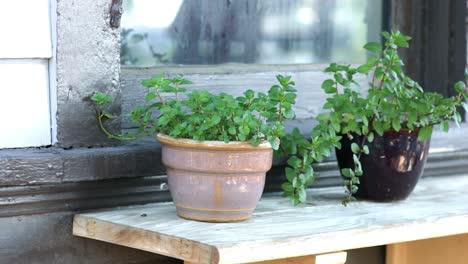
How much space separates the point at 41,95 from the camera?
205 centimetres

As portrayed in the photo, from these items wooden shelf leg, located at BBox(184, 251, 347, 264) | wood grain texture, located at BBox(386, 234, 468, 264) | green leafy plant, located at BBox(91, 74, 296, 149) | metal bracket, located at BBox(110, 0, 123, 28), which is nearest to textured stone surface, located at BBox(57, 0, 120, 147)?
metal bracket, located at BBox(110, 0, 123, 28)

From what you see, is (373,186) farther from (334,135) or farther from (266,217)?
(266,217)

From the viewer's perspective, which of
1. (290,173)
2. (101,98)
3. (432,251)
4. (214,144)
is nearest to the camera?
(214,144)

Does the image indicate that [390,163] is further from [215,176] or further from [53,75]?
[53,75]

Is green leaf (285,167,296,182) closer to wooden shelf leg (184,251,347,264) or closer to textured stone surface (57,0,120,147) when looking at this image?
wooden shelf leg (184,251,347,264)

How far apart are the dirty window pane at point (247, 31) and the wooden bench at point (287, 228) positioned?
0.39 metres

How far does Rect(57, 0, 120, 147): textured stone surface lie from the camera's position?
2.02 m

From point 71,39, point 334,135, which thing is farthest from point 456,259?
point 71,39

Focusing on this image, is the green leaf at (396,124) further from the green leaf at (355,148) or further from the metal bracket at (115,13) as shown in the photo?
the metal bracket at (115,13)

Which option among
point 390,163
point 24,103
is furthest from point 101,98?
point 390,163

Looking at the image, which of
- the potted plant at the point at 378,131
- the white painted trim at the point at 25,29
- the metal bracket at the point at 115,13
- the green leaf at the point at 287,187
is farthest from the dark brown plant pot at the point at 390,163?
the white painted trim at the point at 25,29

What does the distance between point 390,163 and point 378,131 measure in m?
0.09

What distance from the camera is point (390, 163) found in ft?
7.14

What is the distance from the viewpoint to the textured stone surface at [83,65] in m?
2.02
